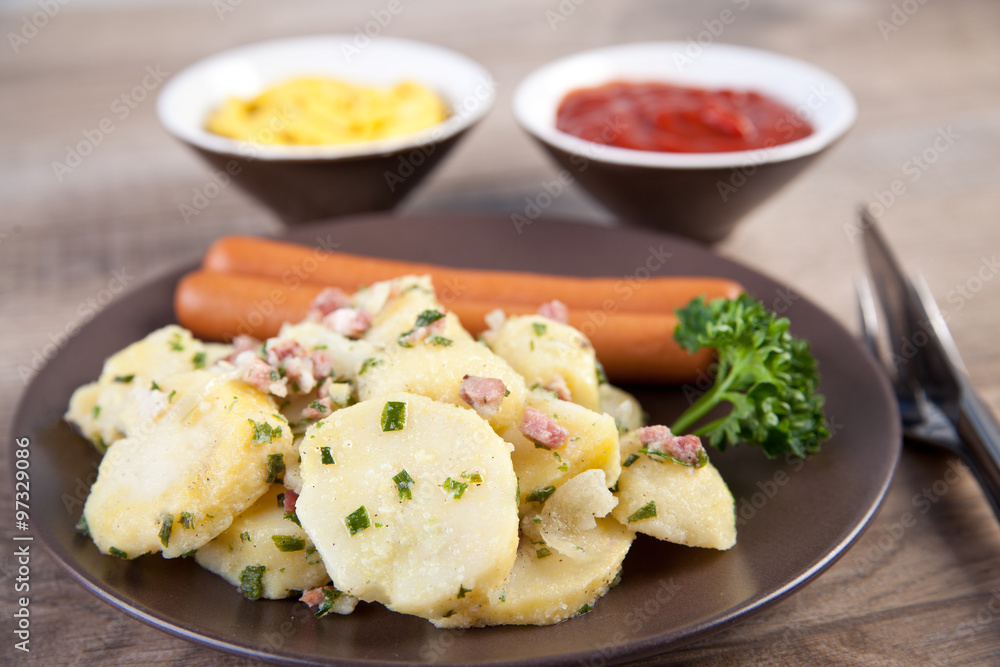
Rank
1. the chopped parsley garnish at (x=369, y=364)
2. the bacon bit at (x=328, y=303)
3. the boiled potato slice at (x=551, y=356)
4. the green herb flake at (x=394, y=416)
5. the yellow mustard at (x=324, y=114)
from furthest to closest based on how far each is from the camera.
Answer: the yellow mustard at (x=324, y=114)
the bacon bit at (x=328, y=303)
the boiled potato slice at (x=551, y=356)
the chopped parsley garnish at (x=369, y=364)
the green herb flake at (x=394, y=416)

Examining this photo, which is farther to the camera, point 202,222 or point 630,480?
point 202,222

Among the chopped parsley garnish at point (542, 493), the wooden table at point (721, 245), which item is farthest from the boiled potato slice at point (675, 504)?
the wooden table at point (721, 245)

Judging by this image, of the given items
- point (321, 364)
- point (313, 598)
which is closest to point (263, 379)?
point (321, 364)

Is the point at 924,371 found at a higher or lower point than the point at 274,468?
lower

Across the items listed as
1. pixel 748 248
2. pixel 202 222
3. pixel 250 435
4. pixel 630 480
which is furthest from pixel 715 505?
pixel 202 222

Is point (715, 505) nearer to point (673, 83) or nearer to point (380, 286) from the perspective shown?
point (380, 286)

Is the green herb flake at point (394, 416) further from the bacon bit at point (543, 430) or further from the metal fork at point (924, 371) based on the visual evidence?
the metal fork at point (924, 371)

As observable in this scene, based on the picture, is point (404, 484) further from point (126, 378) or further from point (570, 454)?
point (126, 378)
